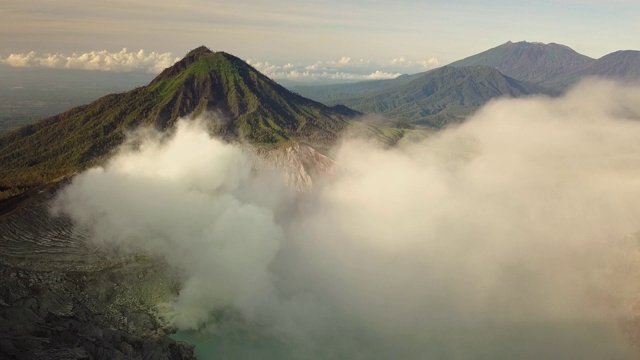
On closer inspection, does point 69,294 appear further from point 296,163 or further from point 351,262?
point 296,163

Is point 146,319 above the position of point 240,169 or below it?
below

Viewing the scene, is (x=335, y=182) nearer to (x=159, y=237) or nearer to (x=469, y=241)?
(x=469, y=241)

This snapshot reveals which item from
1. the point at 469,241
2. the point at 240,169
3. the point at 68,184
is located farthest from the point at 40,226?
the point at 469,241

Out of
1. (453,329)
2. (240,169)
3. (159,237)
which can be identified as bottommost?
(453,329)

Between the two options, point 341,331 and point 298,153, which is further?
point 298,153

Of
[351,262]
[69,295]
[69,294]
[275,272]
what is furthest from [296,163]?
[69,295]

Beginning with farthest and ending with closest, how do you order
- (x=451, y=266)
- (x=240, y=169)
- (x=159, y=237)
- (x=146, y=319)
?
(x=240, y=169) → (x=451, y=266) → (x=159, y=237) → (x=146, y=319)

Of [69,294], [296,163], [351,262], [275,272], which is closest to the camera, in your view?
[69,294]

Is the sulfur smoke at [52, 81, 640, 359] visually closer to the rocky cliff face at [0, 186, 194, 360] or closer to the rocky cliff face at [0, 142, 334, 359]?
the rocky cliff face at [0, 142, 334, 359]
